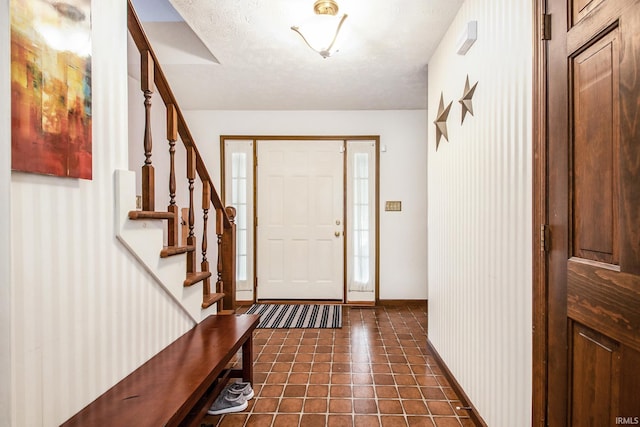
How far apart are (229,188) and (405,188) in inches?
86.3

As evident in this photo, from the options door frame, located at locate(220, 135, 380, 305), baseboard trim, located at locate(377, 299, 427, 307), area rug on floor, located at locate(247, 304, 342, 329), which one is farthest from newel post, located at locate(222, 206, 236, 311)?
baseboard trim, located at locate(377, 299, 427, 307)

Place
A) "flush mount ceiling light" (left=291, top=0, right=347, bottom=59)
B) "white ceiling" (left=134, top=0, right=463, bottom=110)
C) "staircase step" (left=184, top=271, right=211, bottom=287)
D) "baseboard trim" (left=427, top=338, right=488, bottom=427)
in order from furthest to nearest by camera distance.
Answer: "white ceiling" (left=134, top=0, right=463, bottom=110) < "flush mount ceiling light" (left=291, top=0, right=347, bottom=59) < "staircase step" (left=184, top=271, right=211, bottom=287) < "baseboard trim" (left=427, top=338, right=488, bottom=427)

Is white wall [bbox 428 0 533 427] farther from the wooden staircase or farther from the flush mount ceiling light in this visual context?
the wooden staircase

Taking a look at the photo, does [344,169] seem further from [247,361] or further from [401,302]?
[247,361]

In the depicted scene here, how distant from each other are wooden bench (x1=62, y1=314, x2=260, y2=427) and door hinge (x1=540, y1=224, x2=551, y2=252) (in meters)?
1.44

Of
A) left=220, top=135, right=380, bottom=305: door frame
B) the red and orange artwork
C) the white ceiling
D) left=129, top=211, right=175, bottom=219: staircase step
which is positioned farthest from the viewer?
left=220, top=135, right=380, bottom=305: door frame

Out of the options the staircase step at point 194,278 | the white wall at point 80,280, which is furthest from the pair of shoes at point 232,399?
the staircase step at point 194,278

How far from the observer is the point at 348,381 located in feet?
7.66

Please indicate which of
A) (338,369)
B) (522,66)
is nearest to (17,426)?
(338,369)

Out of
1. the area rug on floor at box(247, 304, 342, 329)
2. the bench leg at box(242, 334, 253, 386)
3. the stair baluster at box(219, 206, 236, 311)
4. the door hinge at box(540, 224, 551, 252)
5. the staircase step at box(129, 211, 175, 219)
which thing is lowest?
the area rug on floor at box(247, 304, 342, 329)

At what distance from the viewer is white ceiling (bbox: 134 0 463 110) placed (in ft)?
7.16

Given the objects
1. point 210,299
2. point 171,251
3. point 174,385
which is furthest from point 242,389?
point 171,251

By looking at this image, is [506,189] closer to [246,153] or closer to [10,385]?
[10,385]

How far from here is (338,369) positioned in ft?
8.25
